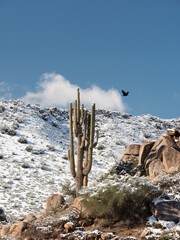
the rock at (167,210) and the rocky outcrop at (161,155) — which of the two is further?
the rocky outcrop at (161,155)

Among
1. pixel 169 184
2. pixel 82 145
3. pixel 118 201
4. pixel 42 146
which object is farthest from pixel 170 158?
pixel 42 146

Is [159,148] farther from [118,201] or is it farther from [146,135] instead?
[146,135]

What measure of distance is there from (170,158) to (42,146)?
1507cm

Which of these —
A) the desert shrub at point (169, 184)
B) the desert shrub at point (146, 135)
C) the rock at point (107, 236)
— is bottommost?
the rock at point (107, 236)

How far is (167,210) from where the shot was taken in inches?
257

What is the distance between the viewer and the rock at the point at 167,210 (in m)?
6.43

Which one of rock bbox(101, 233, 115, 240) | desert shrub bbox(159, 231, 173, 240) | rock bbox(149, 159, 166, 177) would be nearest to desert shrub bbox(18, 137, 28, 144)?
rock bbox(149, 159, 166, 177)

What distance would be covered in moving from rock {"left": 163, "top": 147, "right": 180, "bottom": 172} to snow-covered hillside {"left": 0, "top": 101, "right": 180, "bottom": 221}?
11.1 ft

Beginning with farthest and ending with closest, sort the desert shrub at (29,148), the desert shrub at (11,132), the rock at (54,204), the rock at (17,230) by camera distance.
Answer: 1. the desert shrub at (11,132)
2. the desert shrub at (29,148)
3. the rock at (54,204)
4. the rock at (17,230)

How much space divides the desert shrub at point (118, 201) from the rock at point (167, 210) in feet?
1.04

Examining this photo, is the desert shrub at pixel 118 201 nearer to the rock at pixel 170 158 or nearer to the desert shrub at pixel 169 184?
the desert shrub at pixel 169 184

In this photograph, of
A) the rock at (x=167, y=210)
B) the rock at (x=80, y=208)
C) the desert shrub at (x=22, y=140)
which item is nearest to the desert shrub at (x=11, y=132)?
the desert shrub at (x=22, y=140)

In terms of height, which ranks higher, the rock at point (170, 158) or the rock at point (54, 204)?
the rock at point (170, 158)

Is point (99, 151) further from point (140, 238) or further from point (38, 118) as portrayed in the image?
point (140, 238)
